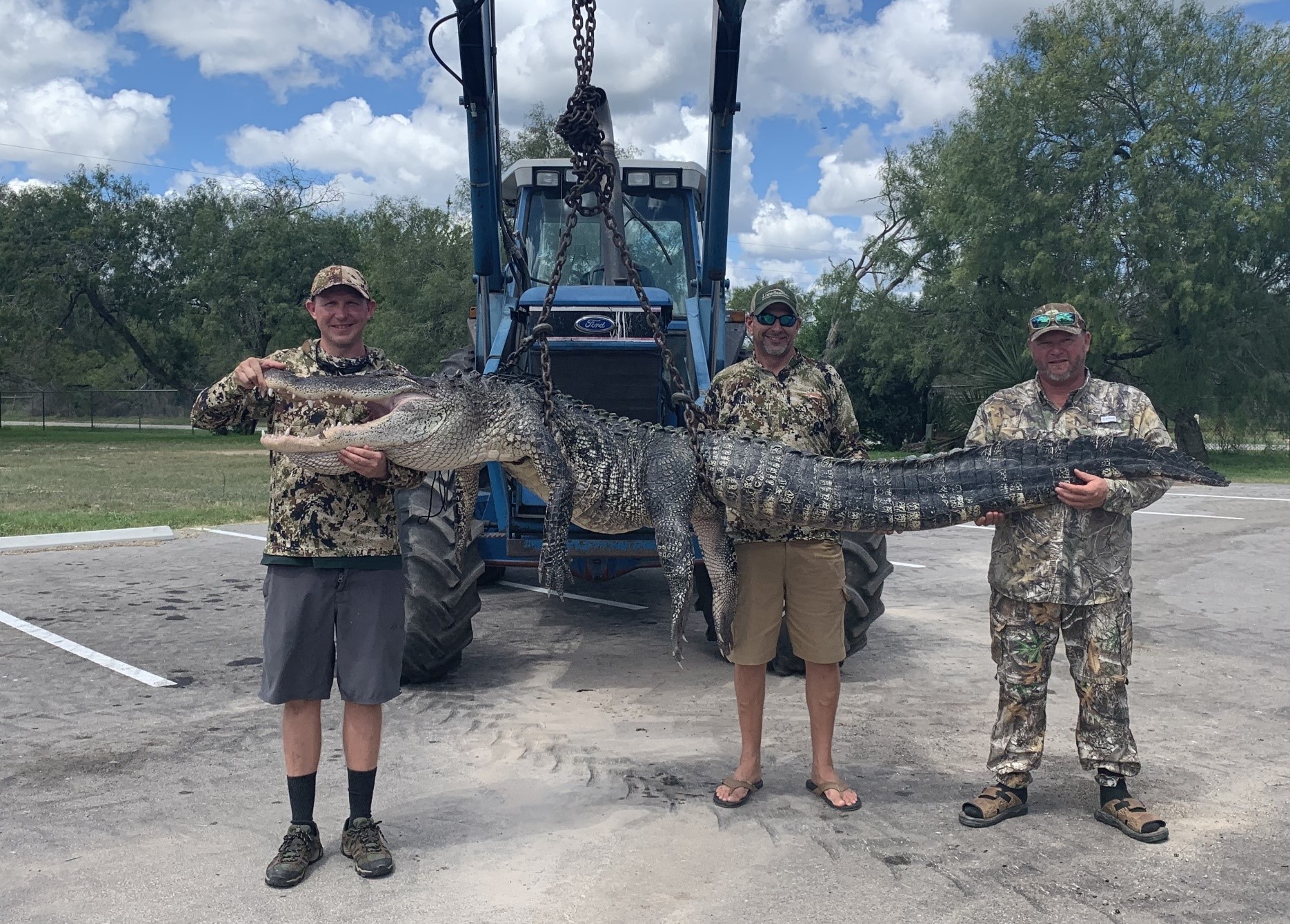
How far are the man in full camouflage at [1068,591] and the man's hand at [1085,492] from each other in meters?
0.06

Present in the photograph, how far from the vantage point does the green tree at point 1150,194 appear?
2148 cm

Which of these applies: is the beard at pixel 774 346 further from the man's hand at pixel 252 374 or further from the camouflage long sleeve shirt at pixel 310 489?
the man's hand at pixel 252 374

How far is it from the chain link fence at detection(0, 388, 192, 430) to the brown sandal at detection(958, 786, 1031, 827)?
4337cm

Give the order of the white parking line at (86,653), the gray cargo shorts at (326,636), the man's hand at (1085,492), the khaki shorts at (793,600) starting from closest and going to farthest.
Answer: the gray cargo shorts at (326,636), the man's hand at (1085,492), the khaki shorts at (793,600), the white parking line at (86,653)

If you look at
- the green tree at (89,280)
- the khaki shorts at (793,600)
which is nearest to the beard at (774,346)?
the khaki shorts at (793,600)

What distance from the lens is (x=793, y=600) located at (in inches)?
159

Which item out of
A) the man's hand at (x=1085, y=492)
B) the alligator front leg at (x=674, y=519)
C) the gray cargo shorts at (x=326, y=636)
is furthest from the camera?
the alligator front leg at (x=674, y=519)

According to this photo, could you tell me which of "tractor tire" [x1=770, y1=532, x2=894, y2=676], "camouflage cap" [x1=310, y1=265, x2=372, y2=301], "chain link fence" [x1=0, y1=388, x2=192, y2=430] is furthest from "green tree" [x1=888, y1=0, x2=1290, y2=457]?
"chain link fence" [x1=0, y1=388, x2=192, y2=430]

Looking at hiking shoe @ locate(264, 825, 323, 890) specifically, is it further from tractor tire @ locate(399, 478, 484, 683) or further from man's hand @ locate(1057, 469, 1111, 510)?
man's hand @ locate(1057, 469, 1111, 510)

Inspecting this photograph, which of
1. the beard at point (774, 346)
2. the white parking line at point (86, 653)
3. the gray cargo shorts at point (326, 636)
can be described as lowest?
the white parking line at point (86, 653)

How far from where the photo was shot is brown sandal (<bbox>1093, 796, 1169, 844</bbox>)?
3.56m

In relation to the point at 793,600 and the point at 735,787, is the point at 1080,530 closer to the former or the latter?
the point at 793,600

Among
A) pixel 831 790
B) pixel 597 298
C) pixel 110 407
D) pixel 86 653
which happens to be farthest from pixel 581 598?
pixel 110 407

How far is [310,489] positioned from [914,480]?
7.02 feet
